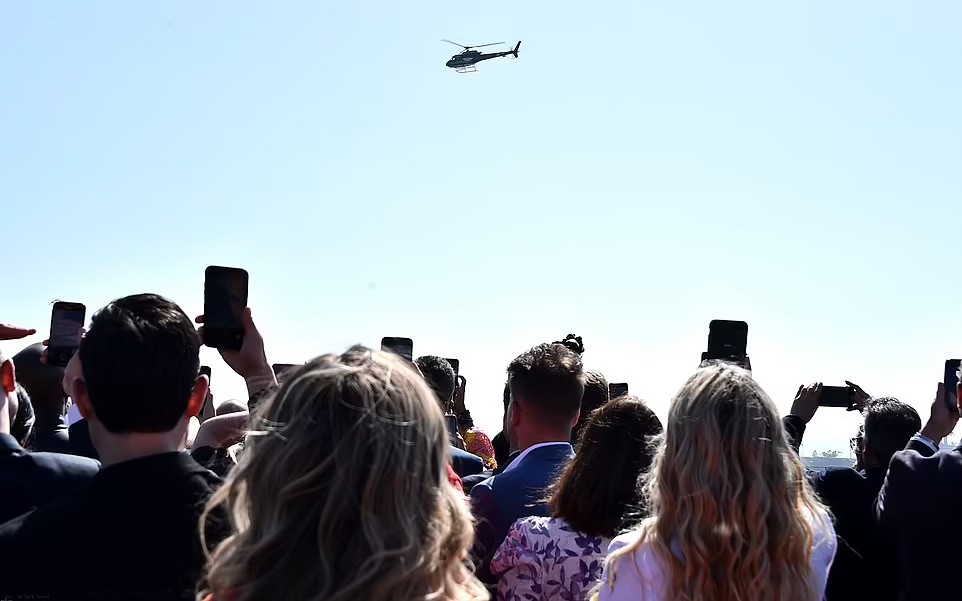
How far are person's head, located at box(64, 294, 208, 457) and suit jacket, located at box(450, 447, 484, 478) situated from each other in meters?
2.61

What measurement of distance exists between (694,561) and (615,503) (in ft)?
2.34

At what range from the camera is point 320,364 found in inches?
89.0

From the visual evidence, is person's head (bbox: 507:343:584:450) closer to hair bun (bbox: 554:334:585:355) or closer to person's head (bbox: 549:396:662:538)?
person's head (bbox: 549:396:662:538)

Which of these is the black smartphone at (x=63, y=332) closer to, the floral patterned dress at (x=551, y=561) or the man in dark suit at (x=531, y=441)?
the man in dark suit at (x=531, y=441)

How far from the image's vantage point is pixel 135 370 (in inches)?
106

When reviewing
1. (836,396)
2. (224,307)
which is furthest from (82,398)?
(836,396)

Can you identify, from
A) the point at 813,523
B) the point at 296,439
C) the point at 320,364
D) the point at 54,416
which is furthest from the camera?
the point at 54,416

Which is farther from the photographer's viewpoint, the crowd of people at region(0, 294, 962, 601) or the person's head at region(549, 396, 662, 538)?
the person's head at region(549, 396, 662, 538)

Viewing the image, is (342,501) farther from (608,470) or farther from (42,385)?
(42,385)

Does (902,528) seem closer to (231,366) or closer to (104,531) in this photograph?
(231,366)

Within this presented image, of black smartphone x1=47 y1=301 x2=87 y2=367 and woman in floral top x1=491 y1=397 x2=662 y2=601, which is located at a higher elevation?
black smartphone x1=47 y1=301 x2=87 y2=367

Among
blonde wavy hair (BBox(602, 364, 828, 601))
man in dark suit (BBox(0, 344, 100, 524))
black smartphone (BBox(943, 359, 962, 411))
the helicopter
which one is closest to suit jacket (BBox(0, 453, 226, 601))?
man in dark suit (BBox(0, 344, 100, 524))

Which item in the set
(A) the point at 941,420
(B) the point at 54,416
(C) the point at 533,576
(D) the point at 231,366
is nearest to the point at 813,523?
(C) the point at 533,576

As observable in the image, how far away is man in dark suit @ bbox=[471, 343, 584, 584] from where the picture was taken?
13.4 feet
